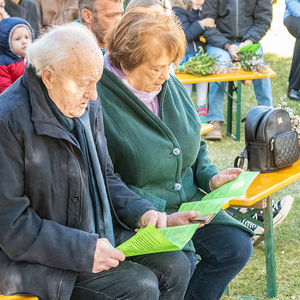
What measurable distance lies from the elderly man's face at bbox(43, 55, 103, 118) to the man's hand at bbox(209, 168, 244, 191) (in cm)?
87

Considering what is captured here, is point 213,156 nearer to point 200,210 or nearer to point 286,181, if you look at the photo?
point 286,181

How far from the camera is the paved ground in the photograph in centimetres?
936

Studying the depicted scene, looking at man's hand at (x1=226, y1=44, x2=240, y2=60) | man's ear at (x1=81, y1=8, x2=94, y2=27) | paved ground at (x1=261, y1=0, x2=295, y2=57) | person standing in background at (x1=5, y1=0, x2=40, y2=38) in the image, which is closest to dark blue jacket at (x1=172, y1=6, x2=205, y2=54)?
man's hand at (x1=226, y1=44, x2=240, y2=60)

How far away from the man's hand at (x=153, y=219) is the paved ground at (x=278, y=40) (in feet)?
26.5

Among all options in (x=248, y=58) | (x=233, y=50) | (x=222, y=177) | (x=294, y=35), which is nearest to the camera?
(x=222, y=177)

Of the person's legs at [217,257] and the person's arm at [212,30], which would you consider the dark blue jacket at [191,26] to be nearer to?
the person's arm at [212,30]

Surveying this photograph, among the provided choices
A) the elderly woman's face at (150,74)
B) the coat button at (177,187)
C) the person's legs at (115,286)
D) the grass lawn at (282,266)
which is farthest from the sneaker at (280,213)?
the person's legs at (115,286)

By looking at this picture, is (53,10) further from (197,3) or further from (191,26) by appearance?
(197,3)

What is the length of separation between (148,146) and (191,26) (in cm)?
450

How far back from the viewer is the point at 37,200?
5.11 ft

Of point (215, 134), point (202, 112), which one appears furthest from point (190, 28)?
point (215, 134)

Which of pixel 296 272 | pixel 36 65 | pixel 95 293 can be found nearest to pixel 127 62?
pixel 36 65

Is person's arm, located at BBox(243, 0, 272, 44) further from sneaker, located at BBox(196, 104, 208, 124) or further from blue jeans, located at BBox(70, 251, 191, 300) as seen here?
blue jeans, located at BBox(70, 251, 191, 300)

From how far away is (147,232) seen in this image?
152 centimetres
